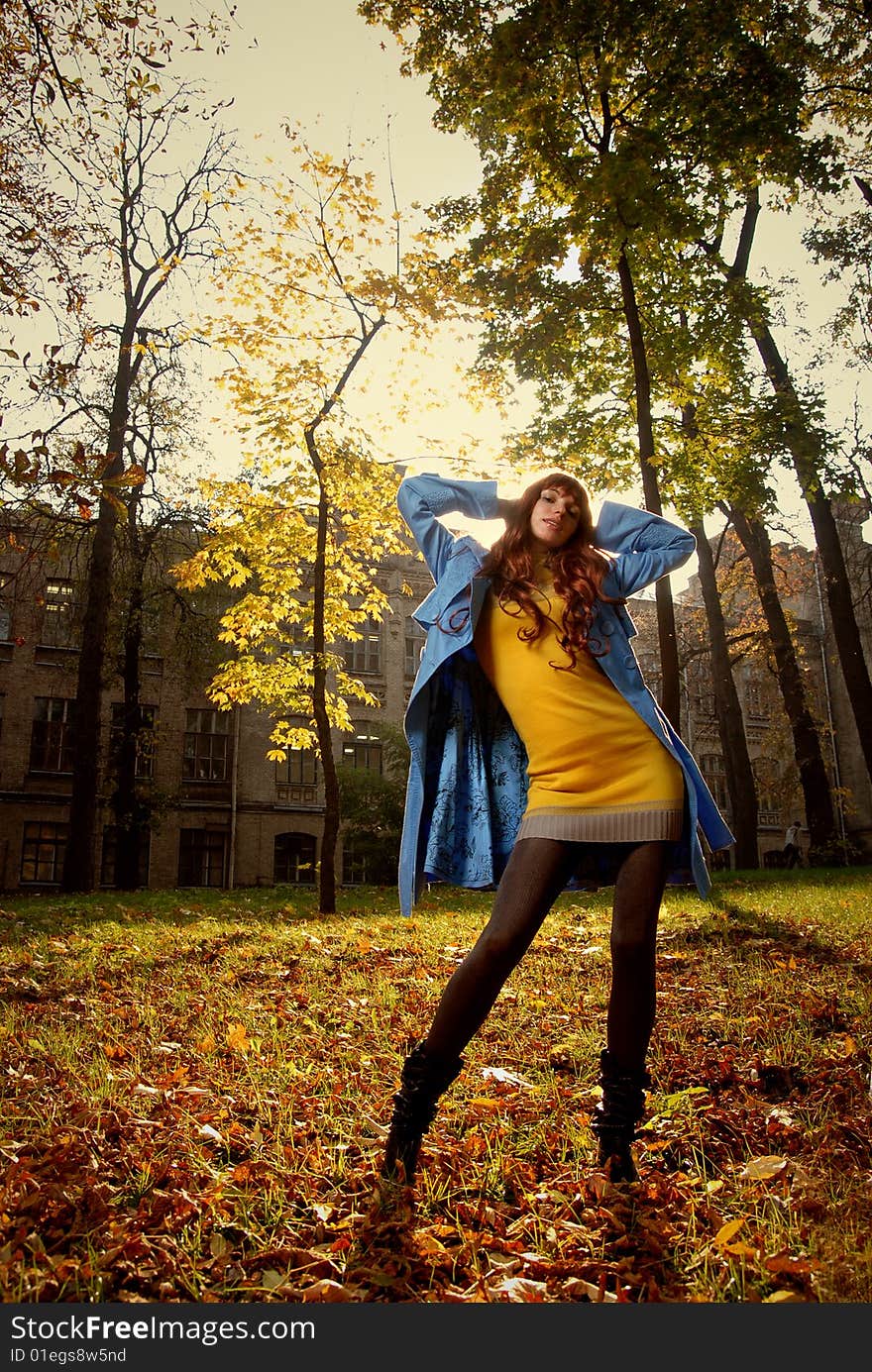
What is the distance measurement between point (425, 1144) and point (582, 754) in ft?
4.52

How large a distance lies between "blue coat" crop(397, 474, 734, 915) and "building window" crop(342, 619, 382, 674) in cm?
3492

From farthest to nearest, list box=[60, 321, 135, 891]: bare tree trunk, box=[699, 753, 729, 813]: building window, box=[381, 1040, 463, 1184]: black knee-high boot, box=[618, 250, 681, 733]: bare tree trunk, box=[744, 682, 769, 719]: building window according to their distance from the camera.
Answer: box=[744, 682, 769, 719]: building window, box=[699, 753, 729, 813]: building window, box=[60, 321, 135, 891]: bare tree trunk, box=[618, 250, 681, 733]: bare tree trunk, box=[381, 1040, 463, 1184]: black knee-high boot

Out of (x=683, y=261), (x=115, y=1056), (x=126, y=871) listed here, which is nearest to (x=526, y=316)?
(x=683, y=261)

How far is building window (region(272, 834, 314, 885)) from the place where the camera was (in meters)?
34.4

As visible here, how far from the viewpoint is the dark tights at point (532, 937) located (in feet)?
8.62

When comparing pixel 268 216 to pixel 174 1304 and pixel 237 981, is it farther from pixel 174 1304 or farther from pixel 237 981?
pixel 174 1304

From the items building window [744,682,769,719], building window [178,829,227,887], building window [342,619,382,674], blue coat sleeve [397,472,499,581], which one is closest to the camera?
blue coat sleeve [397,472,499,581]

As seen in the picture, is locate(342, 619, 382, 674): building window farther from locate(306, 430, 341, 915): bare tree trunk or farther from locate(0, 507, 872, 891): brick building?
locate(306, 430, 341, 915): bare tree trunk

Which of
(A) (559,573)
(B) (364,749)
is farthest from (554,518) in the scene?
(B) (364,749)

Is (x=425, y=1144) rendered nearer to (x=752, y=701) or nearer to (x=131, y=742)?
(x=131, y=742)

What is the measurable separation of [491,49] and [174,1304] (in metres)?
12.1

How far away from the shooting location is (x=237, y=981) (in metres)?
5.83

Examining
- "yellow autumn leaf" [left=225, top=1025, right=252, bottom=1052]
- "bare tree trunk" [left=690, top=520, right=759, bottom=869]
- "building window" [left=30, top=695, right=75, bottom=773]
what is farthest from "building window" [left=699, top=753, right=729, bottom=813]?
"yellow autumn leaf" [left=225, top=1025, right=252, bottom=1052]

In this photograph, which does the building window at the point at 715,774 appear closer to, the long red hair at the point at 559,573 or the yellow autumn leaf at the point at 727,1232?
the long red hair at the point at 559,573
